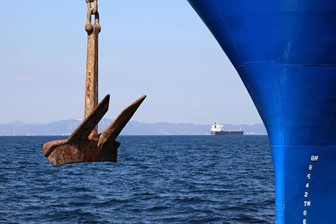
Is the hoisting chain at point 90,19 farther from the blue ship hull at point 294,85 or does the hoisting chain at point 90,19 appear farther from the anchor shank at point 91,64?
the blue ship hull at point 294,85

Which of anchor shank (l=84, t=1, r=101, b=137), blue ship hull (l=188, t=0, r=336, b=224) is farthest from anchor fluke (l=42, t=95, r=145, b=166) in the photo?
blue ship hull (l=188, t=0, r=336, b=224)

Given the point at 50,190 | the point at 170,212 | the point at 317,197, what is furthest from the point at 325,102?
the point at 50,190

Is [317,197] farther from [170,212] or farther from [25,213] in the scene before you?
[25,213]

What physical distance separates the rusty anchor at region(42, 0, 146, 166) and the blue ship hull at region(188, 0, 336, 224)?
340cm

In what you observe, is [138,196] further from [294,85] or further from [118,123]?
[118,123]

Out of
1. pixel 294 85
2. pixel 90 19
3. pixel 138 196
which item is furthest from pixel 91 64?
pixel 138 196

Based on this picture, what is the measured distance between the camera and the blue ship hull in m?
10.4

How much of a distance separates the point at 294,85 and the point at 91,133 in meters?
3.93

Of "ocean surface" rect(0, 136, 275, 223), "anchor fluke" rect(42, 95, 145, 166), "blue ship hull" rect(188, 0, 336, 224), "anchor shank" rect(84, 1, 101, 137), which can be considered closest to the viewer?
"anchor fluke" rect(42, 95, 145, 166)

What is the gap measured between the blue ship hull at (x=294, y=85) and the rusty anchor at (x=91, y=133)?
3.40 m

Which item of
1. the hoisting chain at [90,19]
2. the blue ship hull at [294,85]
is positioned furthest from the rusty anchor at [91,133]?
the blue ship hull at [294,85]

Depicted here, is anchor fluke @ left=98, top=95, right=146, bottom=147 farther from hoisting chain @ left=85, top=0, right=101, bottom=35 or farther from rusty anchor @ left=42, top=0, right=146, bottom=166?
hoisting chain @ left=85, top=0, right=101, bottom=35

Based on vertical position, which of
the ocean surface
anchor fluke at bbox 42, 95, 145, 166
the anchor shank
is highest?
the anchor shank

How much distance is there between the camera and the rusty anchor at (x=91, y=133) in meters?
7.84
